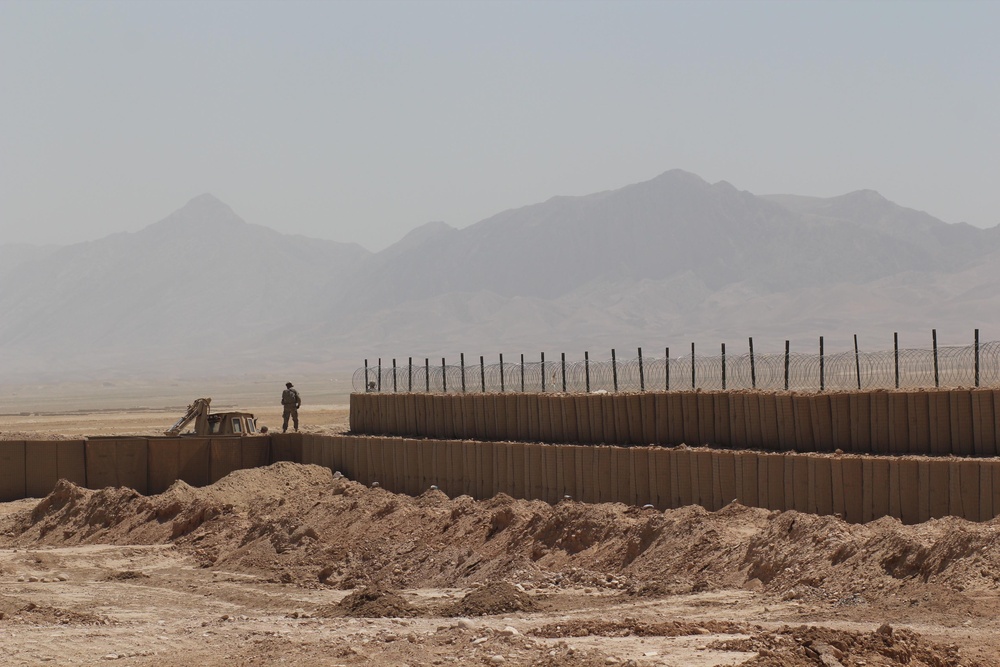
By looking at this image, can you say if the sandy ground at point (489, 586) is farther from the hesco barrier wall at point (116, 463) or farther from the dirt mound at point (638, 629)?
the hesco barrier wall at point (116, 463)

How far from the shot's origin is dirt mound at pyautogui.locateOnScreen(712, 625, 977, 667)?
11336 millimetres

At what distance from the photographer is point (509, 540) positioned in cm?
2053

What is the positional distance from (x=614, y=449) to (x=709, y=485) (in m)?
2.14

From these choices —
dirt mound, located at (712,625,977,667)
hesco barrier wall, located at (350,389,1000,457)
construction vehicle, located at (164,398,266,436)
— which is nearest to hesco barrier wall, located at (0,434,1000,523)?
hesco barrier wall, located at (350,389,1000,457)

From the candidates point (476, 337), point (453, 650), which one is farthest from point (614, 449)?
point (476, 337)

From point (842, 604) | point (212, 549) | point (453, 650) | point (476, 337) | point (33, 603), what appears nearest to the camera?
point (453, 650)

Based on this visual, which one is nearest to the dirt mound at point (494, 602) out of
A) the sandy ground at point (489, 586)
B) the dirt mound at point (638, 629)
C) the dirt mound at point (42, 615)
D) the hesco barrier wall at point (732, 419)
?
the sandy ground at point (489, 586)

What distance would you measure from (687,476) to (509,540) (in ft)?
9.38

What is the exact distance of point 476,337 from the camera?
19450 cm

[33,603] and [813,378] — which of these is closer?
[33,603]

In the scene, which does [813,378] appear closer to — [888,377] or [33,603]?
[888,377]

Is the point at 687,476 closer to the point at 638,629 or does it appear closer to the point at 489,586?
the point at 489,586

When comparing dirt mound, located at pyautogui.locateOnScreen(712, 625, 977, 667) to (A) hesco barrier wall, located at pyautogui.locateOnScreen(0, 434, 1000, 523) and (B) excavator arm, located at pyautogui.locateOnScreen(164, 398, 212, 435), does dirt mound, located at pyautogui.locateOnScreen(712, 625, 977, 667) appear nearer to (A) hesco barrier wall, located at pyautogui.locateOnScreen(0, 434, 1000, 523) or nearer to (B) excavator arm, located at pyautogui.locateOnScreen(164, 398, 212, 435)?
(A) hesco barrier wall, located at pyautogui.locateOnScreen(0, 434, 1000, 523)

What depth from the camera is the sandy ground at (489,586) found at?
1302 cm
